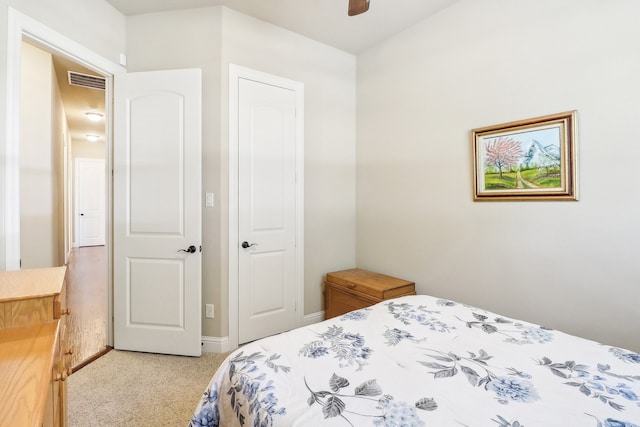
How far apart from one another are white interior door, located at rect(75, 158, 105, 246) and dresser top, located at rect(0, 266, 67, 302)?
24.5 ft

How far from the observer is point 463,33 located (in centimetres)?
233

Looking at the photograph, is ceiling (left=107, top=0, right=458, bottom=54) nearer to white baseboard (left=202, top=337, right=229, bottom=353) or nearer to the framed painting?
the framed painting

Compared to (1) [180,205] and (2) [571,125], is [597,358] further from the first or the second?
(1) [180,205]

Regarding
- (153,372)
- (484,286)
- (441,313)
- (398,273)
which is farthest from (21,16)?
(484,286)

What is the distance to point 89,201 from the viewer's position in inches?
297

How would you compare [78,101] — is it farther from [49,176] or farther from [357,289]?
[357,289]

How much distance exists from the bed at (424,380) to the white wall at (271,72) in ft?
4.96

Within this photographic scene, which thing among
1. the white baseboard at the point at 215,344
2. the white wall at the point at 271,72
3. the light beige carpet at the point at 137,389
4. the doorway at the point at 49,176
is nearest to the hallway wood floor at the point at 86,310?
the doorway at the point at 49,176

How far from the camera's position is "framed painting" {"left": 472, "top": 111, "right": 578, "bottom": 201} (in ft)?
5.95

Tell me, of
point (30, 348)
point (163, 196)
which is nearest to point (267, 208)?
point (163, 196)

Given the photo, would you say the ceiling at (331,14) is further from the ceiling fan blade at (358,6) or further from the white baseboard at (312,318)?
the white baseboard at (312,318)

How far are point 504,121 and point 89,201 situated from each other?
894 cm

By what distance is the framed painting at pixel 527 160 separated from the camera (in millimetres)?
1814

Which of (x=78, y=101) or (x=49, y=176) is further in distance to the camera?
(x=78, y=101)
